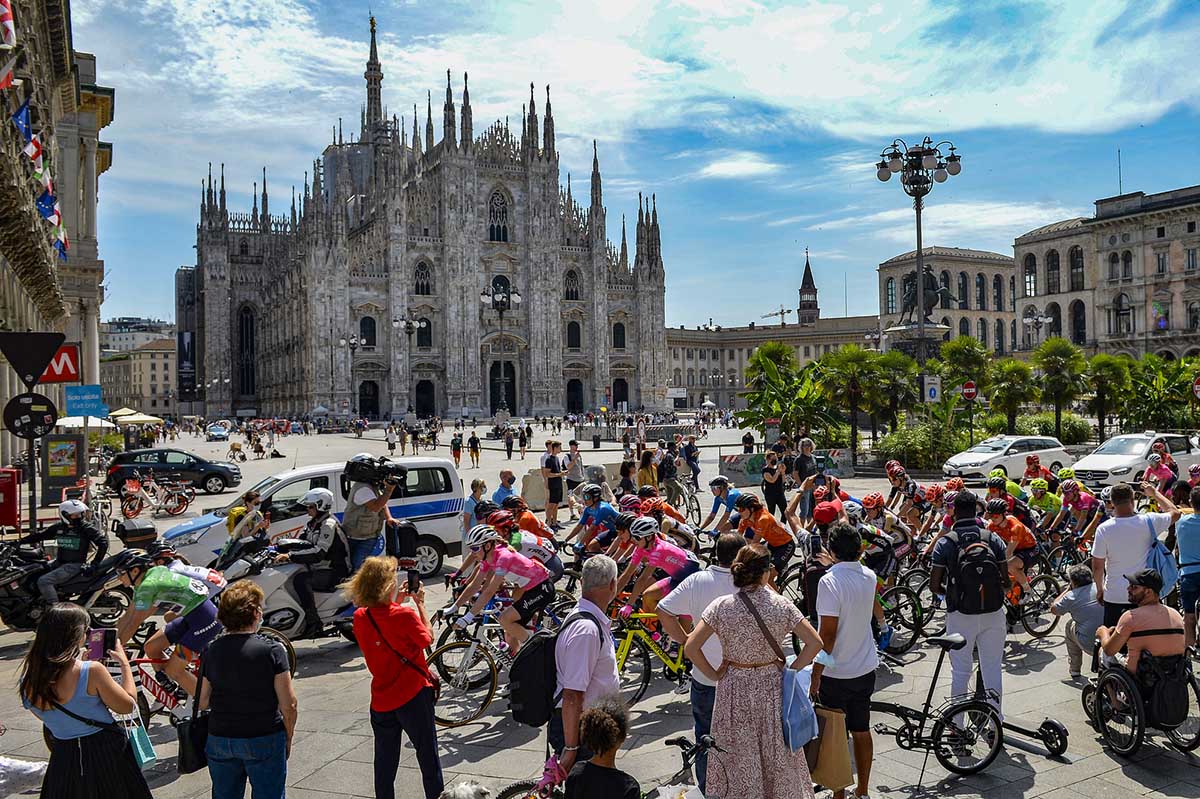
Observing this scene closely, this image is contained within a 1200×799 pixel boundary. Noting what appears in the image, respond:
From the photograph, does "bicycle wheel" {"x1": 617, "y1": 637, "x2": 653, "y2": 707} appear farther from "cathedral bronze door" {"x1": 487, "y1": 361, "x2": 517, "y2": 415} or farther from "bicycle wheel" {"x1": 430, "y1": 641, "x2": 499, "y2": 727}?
"cathedral bronze door" {"x1": 487, "y1": 361, "x2": 517, "y2": 415}

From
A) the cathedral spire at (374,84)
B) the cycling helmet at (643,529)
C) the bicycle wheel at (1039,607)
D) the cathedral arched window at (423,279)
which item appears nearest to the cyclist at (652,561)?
the cycling helmet at (643,529)

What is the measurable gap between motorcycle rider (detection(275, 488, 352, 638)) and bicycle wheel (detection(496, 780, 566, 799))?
4736mm

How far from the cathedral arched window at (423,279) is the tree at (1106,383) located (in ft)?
166

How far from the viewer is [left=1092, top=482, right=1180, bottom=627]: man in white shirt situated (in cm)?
713

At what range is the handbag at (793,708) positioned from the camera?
450 cm

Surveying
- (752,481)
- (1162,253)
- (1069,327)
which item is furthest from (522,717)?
(1069,327)

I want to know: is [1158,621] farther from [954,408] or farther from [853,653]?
[954,408]

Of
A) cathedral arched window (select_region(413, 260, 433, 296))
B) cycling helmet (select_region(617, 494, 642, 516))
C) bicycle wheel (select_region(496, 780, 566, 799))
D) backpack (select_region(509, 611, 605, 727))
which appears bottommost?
bicycle wheel (select_region(496, 780, 566, 799))

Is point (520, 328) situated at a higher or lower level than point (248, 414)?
higher

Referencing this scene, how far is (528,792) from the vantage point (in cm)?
459

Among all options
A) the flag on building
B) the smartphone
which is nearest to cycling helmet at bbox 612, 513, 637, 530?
the smartphone

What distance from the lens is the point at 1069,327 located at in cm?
7325

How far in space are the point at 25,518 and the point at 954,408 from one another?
2460cm

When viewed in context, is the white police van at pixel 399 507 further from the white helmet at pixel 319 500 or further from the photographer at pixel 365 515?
the white helmet at pixel 319 500
